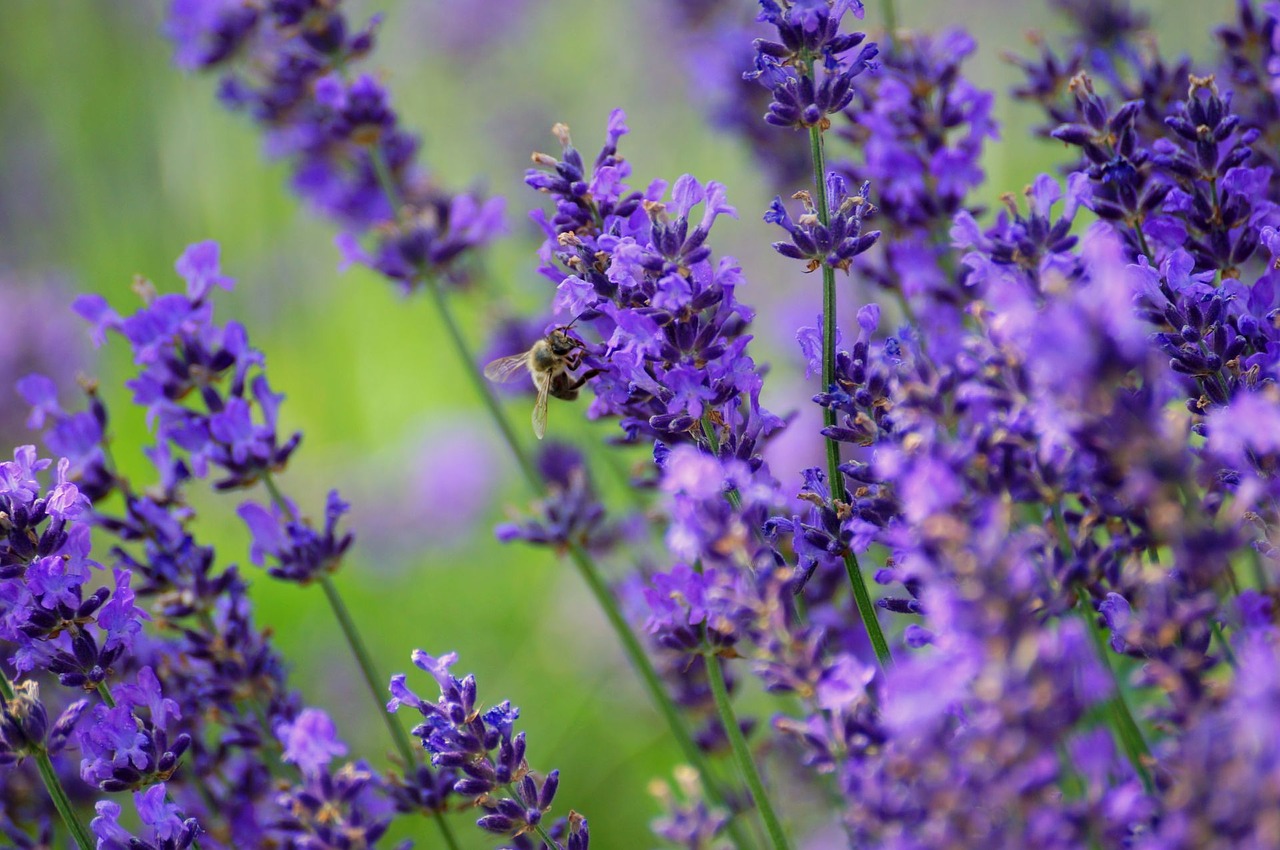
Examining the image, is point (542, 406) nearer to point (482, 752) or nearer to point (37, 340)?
point (482, 752)

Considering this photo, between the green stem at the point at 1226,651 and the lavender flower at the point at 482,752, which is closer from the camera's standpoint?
the green stem at the point at 1226,651

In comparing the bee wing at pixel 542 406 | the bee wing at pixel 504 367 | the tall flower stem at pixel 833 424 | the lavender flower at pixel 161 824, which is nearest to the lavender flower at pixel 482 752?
the lavender flower at pixel 161 824

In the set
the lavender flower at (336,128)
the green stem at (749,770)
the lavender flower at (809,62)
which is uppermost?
the lavender flower at (336,128)

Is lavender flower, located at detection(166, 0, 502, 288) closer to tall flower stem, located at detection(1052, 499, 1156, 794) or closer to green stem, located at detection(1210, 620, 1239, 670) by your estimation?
tall flower stem, located at detection(1052, 499, 1156, 794)

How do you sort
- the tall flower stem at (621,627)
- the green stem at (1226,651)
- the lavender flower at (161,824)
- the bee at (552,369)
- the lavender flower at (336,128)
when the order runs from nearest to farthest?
the green stem at (1226,651)
the lavender flower at (161,824)
the tall flower stem at (621,627)
the bee at (552,369)
the lavender flower at (336,128)

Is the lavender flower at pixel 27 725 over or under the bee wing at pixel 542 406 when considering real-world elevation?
under

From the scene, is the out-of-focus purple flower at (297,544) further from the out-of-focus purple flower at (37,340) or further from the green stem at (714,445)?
the out-of-focus purple flower at (37,340)

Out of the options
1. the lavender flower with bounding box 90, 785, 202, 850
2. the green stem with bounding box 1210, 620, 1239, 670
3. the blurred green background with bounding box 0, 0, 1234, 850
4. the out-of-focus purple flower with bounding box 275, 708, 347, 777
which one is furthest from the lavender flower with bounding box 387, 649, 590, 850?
the blurred green background with bounding box 0, 0, 1234, 850

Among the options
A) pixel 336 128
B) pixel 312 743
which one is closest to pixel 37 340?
pixel 336 128
